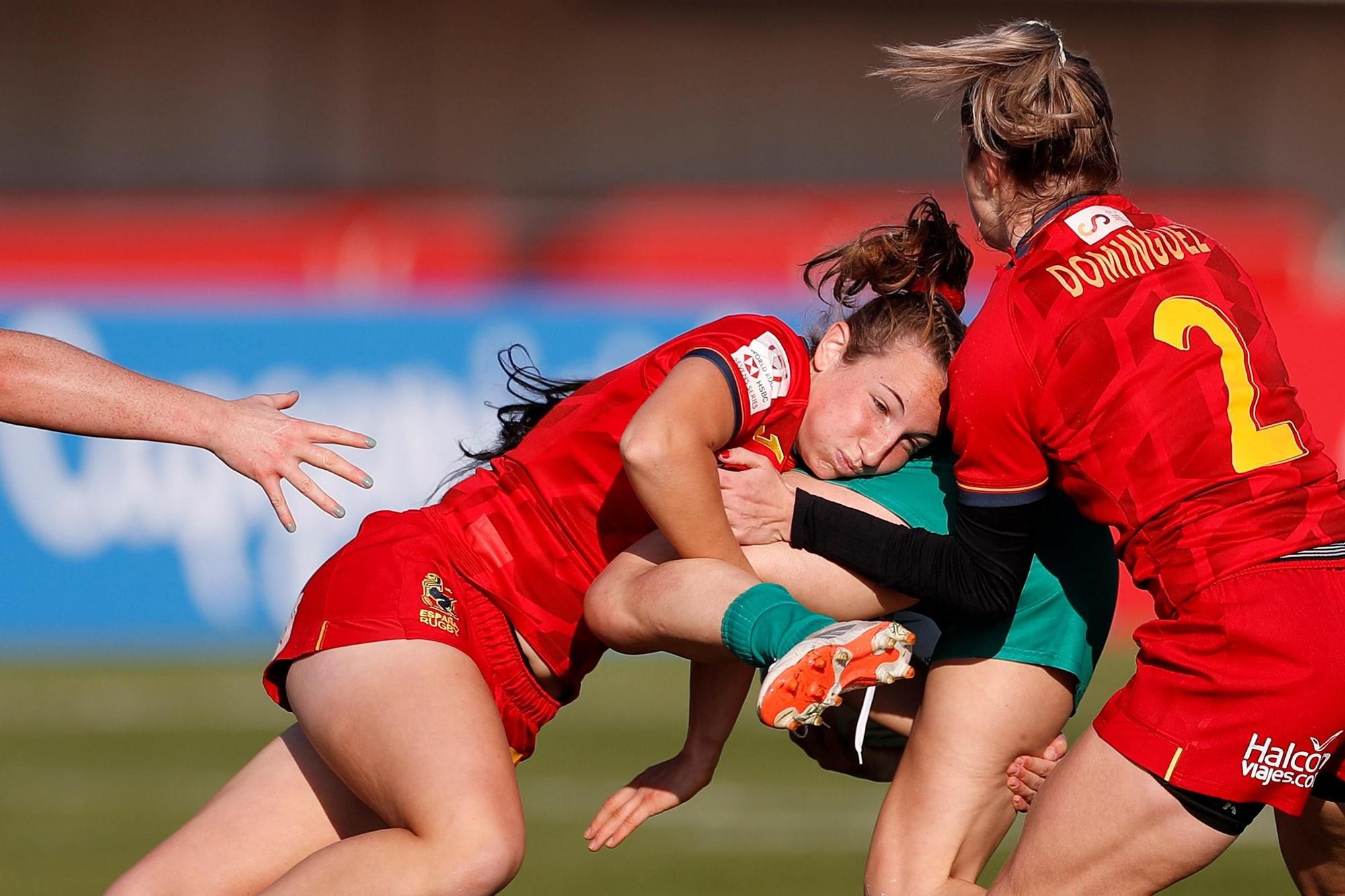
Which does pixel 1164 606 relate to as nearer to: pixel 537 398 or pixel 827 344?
pixel 827 344

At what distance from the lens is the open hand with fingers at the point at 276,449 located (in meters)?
3.40

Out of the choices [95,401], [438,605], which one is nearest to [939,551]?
[438,605]

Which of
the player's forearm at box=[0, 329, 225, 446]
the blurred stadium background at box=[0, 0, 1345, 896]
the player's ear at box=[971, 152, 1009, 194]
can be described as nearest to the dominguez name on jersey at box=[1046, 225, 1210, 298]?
the player's ear at box=[971, 152, 1009, 194]

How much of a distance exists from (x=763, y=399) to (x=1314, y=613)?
1181 mm

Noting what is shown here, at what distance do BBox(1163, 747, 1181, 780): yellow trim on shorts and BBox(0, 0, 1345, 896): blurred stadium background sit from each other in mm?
2924

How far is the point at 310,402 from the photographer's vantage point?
9.77 metres

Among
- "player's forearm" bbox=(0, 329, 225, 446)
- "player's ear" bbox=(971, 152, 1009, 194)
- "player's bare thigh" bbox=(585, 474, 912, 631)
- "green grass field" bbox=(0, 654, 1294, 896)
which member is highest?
"player's ear" bbox=(971, 152, 1009, 194)

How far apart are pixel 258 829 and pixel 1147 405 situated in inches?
85.2

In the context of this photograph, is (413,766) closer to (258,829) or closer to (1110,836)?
(258,829)

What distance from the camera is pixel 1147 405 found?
10.6 ft

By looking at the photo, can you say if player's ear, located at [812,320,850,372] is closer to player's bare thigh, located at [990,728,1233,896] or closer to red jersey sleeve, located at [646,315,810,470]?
red jersey sleeve, located at [646,315,810,470]

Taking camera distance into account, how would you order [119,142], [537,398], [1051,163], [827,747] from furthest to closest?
[119,142] → [537,398] → [827,747] → [1051,163]

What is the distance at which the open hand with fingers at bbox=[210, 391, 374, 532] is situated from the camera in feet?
11.2

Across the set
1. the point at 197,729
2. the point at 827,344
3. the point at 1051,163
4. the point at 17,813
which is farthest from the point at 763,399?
the point at 197,729
